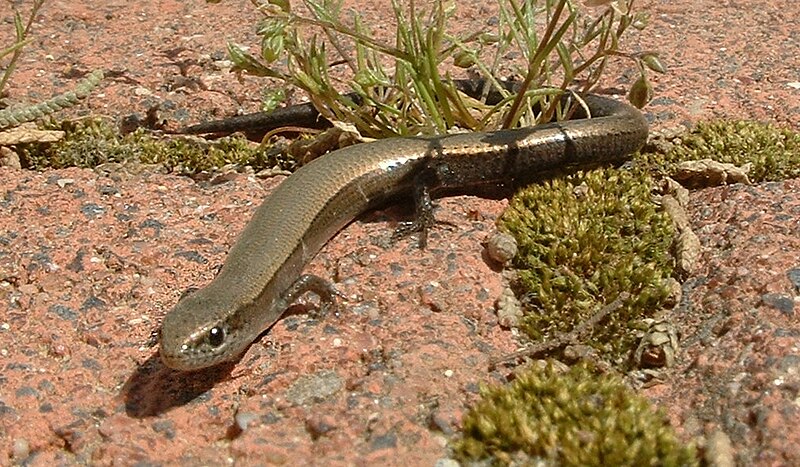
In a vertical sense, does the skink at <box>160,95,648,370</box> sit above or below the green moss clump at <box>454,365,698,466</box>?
below

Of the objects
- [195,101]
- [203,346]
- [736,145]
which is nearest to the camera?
[203,346]

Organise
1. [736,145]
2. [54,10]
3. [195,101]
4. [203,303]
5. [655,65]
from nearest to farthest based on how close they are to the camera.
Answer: [203,303] < [655,65] < [736,145] < [195,101] < [54,10]

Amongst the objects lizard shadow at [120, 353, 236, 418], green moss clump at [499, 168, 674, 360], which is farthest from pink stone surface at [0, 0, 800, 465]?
green moss clump at [499, 168, 674, 360]

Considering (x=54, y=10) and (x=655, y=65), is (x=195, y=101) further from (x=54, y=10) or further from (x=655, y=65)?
(x=655, y=65)

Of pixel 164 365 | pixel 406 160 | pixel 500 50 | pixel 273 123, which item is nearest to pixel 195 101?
pixel 273 123

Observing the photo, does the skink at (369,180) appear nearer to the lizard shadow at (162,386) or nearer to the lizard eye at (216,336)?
the lizard eye at (216,336)

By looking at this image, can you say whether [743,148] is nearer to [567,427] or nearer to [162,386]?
[567,427]

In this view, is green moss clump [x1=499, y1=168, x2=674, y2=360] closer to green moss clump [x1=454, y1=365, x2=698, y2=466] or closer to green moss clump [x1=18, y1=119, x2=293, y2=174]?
green moss clump [x1=454, y1=365, x2=698, y2=466]
